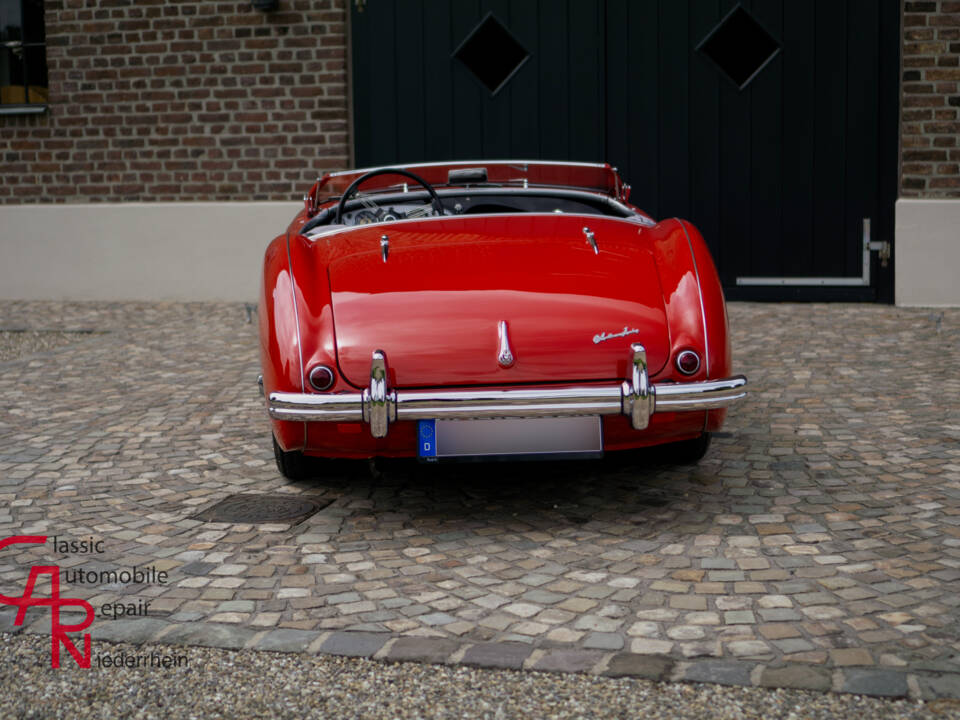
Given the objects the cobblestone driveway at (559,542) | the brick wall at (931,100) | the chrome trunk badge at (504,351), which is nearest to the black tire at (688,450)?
the cobblestone driveway at (559,542)

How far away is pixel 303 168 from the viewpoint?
9195 mm

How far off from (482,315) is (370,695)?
1395mm

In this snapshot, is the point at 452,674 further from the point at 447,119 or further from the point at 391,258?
the point at 447,119

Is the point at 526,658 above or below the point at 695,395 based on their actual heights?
below

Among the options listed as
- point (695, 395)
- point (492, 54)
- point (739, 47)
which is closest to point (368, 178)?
point (695, 395)

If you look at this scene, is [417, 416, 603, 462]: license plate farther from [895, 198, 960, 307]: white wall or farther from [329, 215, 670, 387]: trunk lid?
[895, 198, 960, 307]: white wall

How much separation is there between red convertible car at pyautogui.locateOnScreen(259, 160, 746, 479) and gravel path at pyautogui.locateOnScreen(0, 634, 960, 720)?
3.10 ft

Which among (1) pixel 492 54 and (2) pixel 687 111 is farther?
(1) pixel 492 54

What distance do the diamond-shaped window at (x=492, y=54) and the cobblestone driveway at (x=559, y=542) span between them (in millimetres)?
4166

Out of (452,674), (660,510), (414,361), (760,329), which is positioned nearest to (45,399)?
(414,361)

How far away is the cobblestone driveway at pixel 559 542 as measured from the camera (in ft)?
8.86

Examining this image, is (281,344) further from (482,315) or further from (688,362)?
(688,362)

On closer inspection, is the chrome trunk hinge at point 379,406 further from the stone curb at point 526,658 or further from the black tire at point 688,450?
the black tire at point 688,450

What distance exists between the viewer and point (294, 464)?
13.5 ft
